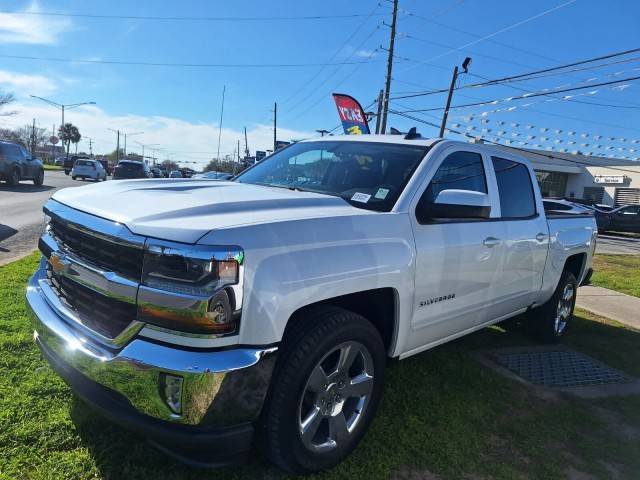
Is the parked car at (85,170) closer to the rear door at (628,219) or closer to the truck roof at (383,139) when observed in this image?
the rear door at (628,219)

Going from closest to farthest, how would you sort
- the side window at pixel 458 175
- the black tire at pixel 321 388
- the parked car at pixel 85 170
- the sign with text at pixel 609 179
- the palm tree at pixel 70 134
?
the black tire at pixel 321 388 < the side window at pixel 458 175 < the parked car at pixel 85 170 < the sign with text at pixel 609 179 < the palm tree at pixel 70 134

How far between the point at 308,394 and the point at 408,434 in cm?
98

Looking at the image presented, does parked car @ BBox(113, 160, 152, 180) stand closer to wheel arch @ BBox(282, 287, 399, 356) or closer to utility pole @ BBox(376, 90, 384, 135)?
utility pole @ BBox(376, 90, 384, 135)

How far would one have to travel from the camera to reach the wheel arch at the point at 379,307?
9.46 feet

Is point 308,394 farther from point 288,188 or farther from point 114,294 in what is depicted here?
point 288,188

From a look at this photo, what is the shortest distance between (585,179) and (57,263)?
54402 mm

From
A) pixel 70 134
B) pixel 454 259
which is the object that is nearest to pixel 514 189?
pixel 454 259

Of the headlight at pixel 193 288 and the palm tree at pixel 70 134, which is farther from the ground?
the palm tree at pixel 70 134

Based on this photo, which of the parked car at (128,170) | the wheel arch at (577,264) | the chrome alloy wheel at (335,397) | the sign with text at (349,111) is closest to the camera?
the chrome alloy wheel at (335,397)

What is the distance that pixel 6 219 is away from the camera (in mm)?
10727

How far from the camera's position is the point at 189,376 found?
205cm

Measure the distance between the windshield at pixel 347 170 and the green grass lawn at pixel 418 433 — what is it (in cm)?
110

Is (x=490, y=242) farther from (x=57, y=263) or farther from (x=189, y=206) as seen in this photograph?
(x=57, y=263)

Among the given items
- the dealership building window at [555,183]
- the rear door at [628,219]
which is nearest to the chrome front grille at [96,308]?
the rear door at [628,219]
